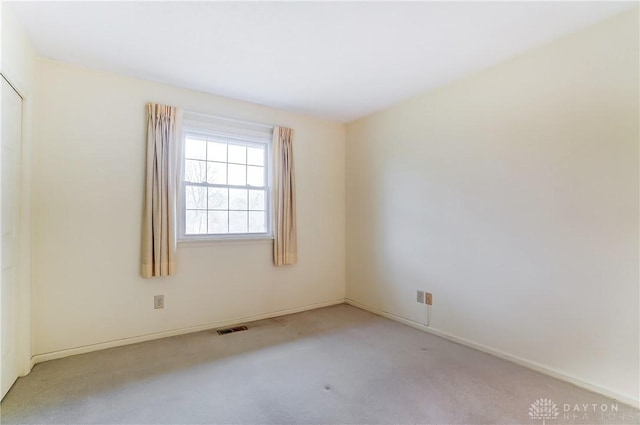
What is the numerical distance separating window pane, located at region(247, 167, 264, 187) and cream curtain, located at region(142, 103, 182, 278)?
0.82 metres

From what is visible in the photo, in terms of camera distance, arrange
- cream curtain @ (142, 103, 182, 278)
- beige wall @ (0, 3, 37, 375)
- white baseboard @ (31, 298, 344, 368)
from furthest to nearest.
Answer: cream curtain @ (142, 103, 182, 278), white baseboard @ (31, 298, 344, 368), beige wall @ (0, 3, 37, 375)

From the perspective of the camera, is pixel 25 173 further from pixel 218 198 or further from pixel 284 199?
pixel 284 199

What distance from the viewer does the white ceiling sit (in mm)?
1948

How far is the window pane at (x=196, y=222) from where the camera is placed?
10.5 ft

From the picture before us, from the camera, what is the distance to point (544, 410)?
1875 millimetres

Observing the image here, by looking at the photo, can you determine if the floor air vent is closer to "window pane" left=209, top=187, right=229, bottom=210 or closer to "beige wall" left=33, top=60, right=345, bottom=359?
"beige wall" left=33, top=60, right=345, bottom=359

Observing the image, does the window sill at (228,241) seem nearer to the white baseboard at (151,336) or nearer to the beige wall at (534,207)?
the white baseboard at (151,336)

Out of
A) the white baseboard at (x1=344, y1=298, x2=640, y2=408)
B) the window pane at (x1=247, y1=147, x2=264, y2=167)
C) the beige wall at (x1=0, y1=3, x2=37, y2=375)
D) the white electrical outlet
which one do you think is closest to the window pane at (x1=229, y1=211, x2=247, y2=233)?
the window pane at (x1=247, y1=147, x2=264, y2=167)

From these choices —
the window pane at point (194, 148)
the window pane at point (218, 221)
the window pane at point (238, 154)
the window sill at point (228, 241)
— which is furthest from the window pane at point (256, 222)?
the window pane at point (194, 148)

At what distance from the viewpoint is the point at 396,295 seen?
11.6 feet

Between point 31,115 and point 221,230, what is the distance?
5.84 feet

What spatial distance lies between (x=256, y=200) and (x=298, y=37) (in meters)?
1.90

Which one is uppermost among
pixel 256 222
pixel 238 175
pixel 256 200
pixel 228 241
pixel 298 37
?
pixel 298 37

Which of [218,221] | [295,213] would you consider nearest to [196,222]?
[218,221]
